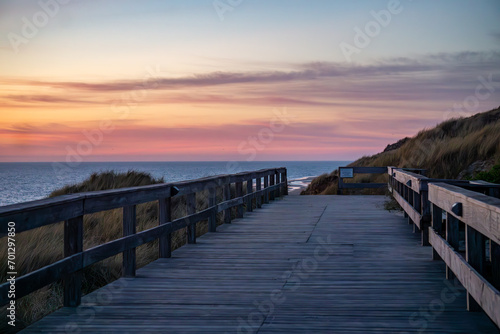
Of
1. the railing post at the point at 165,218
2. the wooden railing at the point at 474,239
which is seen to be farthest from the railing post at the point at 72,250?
the wooden railing at the point at 474,239

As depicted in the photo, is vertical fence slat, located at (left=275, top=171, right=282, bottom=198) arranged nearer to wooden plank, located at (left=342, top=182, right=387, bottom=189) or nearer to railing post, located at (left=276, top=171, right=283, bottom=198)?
railing post, located at (left=276, top=171, right=283, bottom=198)

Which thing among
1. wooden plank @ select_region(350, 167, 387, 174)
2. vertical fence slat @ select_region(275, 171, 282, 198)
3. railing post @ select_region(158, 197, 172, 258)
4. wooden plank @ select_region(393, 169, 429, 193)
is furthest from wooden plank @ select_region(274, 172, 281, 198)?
railing post @ select_region(158, 197, 172, 258)

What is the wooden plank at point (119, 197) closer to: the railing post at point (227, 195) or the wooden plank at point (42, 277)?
the wooden plank at point (42, 277)

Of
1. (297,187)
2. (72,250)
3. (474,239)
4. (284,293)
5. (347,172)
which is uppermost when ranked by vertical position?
(347,172)

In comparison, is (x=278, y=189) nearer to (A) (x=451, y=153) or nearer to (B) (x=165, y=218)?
(A) (x=451, y=153)

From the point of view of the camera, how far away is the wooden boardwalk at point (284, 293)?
14.5 feet

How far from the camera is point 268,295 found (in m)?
5.39

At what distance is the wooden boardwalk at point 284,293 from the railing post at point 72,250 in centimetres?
12

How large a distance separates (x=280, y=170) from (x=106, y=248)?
13872 millimetres

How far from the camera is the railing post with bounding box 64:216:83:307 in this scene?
190 inches

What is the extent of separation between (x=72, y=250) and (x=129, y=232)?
1.24 meters

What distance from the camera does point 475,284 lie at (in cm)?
406

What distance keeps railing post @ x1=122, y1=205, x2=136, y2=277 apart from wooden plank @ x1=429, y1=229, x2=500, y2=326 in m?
3.36

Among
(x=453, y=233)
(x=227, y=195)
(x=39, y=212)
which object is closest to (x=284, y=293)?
(x=453, y=233)
